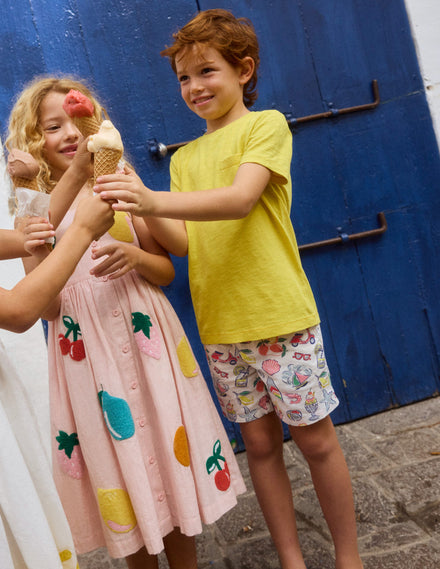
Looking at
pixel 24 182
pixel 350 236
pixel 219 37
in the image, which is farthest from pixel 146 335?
pixel 350 236

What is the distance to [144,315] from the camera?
1.60 metres

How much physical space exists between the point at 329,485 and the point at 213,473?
339mm

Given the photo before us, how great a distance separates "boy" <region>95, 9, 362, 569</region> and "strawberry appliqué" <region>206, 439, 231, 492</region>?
0.12 metres

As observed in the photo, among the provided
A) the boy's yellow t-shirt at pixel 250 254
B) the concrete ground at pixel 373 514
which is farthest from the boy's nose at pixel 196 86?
the concrete ground at pixel 373 514

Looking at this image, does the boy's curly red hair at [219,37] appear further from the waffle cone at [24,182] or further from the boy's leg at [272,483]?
the boy's leg at [272,483]

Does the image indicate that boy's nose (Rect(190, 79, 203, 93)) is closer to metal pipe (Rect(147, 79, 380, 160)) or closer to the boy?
the boy

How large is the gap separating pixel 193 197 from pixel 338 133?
4.93 feet

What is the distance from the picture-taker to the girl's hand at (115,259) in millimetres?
1512

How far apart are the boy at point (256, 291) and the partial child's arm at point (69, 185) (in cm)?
22

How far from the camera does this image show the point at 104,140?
53.8 inches

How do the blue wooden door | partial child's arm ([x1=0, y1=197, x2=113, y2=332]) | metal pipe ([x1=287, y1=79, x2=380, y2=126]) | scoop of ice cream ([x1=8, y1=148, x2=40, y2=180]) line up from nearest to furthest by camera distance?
partial child's arm ([x1=0, y1=197, x2=113, y2=332]), scoop of ice cream ([x1=8, y1=148, x2=40, y2=180]), the blue wooden door, metal pipe ([x1=287, y1=79, x2=380, y2=126])

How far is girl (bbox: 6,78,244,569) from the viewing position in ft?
5.01

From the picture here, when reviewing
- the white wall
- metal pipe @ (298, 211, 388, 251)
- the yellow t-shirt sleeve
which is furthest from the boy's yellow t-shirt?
the white wall

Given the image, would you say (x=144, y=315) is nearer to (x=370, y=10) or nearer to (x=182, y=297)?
(x=182, y=297)
